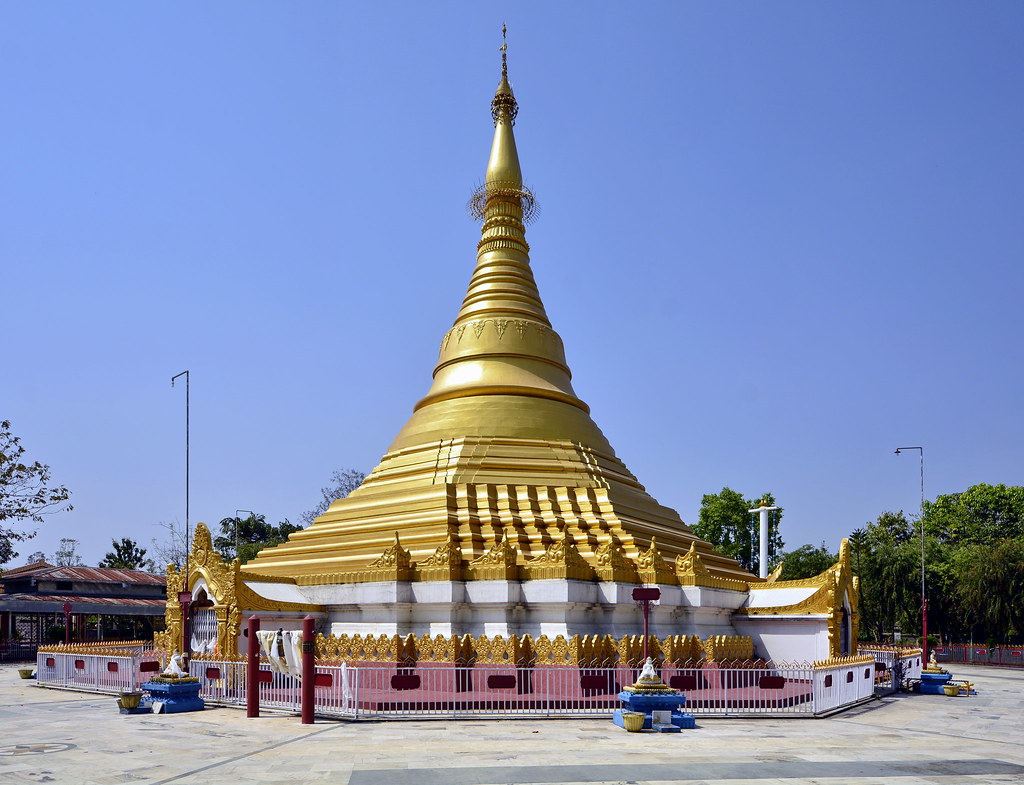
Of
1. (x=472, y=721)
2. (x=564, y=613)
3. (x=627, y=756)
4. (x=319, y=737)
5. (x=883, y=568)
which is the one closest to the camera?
(x=627, y=756)

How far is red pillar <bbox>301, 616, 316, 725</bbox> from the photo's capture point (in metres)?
18.2

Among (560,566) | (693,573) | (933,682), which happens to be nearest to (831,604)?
(933,682)

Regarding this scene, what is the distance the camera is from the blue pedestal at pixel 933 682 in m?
27.6

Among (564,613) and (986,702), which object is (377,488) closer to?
(564,613)

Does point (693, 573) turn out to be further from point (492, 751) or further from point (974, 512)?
point (974, 512)

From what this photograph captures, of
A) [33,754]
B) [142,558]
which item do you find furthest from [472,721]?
[142,558]

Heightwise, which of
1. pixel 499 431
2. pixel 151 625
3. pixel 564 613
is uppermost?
pixel 499 431

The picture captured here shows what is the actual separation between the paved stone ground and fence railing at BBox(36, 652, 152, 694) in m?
3.65

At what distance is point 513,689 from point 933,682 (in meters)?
14.2

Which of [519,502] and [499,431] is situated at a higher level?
[499,431]

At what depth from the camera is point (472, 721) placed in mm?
18812

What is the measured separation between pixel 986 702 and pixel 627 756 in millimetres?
16149

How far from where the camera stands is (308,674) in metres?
18.4

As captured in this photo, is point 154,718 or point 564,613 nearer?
point 154,718
